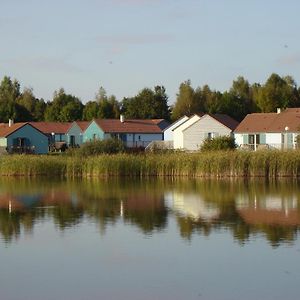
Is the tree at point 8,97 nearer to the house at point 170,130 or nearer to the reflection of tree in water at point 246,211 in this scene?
the house at point 170,130

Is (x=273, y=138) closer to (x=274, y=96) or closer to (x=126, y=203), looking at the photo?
(x=274, y=96)

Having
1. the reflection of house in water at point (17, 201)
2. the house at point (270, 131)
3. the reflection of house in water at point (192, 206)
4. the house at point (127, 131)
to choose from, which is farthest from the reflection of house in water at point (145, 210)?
the house at point (127, 131)

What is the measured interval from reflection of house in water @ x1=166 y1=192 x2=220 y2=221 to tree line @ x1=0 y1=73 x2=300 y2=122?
52645 mm

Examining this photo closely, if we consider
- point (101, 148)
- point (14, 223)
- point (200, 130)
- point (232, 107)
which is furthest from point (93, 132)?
point (14, 223)

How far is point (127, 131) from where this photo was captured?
7200 centimetres

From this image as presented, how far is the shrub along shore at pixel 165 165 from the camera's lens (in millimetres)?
40656

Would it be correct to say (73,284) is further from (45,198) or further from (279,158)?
(279,158)

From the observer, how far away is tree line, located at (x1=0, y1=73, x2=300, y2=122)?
84.8 metres

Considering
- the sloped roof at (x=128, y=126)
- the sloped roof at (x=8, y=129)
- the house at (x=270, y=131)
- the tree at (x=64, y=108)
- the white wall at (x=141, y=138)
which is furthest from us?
the tree at (x=64, y=108)

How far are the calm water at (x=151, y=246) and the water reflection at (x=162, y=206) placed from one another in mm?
33

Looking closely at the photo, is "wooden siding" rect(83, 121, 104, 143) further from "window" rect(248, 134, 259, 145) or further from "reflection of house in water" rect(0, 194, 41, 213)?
"reflection of house in water" rect(0, 194, 41, 213)

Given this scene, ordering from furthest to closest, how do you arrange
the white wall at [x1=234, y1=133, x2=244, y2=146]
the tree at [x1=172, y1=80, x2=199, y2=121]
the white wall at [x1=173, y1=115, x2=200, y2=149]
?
1. the tree at [x1=172, y1=80, x2=199, y2=121]
2. the white wall at [x1=173, y1=115, x2=200, y2=149]
3. the white wall at [x1=234, y1=133, x2=244, y2=146]

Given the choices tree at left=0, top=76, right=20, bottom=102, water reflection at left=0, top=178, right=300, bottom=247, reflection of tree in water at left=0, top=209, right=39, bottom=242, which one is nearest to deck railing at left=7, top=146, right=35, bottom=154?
water reflection at left=0, top=178, right=300, bottom=247

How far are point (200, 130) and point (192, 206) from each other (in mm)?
36386
